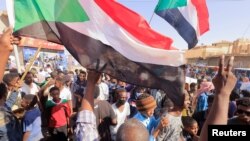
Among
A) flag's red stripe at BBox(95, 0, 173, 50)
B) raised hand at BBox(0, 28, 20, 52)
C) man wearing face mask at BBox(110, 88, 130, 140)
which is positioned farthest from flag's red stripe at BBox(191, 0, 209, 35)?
raised hand at BBox(0, 28, 20, 52)

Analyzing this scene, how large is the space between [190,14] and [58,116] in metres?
2.64

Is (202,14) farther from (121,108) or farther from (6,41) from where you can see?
(6,41)

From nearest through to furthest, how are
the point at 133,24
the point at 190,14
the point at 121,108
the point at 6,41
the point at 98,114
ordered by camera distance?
the point at 6,41 < the point at 133,24 < the point at 98,114 < the point at 121,108 < the point at 190,14

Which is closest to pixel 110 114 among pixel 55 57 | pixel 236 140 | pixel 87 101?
pixel 87 101

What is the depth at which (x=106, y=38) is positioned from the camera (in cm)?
331

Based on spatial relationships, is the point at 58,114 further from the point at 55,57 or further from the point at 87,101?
the point at 55,57

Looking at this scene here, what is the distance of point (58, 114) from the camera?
525 cm

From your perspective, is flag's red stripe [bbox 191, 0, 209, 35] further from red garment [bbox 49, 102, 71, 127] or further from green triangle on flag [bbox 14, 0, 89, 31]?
green triangle on flag [bbox 14, 0, 89, 31]

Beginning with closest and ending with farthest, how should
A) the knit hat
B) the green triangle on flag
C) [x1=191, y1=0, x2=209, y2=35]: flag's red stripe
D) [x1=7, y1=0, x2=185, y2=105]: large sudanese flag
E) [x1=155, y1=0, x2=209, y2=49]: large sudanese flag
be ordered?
[x1=7, y1=0, x2=185, y2=105]: large sudanese flag
the green triangle on flag
the knit hat
[x1=155, y1=0, x2=209, y2=49]: large sudanese flag
[x1=191, y1=0, x2=209, y2=35]: flag's red stripe

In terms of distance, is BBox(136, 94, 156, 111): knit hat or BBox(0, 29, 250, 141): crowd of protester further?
BBox(136, 94, 156, 111): knit hat

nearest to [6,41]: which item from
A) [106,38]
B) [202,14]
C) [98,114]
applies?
[106,38]

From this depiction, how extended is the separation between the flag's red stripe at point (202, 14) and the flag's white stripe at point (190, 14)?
0.07m

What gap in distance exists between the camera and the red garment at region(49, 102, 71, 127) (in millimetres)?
5167

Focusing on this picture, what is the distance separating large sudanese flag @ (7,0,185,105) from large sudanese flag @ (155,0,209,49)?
6.30 ft
